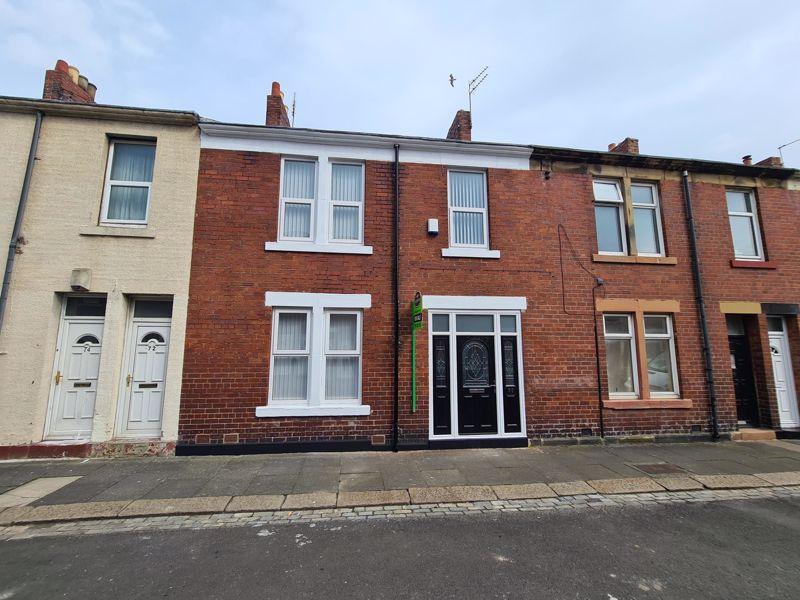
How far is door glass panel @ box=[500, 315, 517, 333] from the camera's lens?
8.08 m

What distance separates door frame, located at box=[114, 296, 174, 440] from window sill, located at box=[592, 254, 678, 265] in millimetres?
9096

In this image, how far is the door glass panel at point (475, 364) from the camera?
7828mm

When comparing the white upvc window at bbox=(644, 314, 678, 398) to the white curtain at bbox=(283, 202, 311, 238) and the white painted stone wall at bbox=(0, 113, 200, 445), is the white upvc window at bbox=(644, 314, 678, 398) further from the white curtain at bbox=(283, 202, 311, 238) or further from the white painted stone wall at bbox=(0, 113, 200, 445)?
the white painted stone wall at bbox=(0, 113, 200, 445)

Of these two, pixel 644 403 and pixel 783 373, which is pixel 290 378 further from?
pixel 783 373

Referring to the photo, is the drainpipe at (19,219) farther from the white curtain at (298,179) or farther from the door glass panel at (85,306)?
the white curtain at (298,179)

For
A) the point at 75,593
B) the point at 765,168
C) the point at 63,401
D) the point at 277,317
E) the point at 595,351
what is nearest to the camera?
the point at 75,593

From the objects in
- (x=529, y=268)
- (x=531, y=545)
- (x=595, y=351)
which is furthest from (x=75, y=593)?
(x=595, y=351)

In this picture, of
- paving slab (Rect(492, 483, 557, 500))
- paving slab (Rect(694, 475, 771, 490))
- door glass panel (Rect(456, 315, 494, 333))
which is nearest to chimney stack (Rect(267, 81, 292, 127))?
door glass panel (Rect(456, 315, 494, 333))

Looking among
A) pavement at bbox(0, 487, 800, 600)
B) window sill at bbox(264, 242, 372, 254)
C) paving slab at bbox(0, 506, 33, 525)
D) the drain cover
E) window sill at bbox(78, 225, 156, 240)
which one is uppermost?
window sill at bbox(78, 225, 156, 240)

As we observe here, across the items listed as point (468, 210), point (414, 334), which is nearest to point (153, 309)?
point (414, 334)

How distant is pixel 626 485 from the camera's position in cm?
568

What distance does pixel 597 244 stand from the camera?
8.72 meters

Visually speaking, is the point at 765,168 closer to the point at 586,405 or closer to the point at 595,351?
the point at 595,351

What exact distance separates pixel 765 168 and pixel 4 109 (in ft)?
55.1
